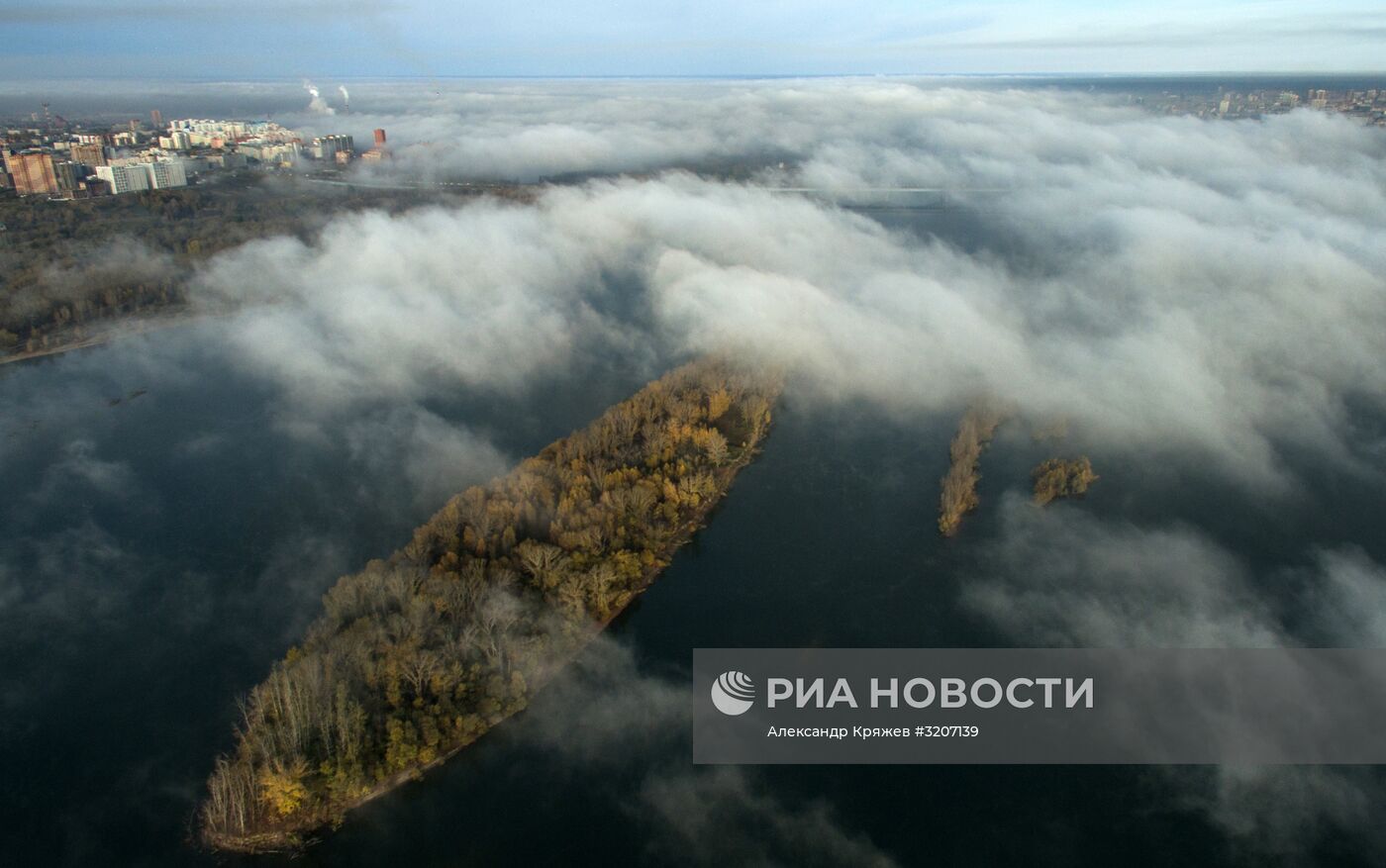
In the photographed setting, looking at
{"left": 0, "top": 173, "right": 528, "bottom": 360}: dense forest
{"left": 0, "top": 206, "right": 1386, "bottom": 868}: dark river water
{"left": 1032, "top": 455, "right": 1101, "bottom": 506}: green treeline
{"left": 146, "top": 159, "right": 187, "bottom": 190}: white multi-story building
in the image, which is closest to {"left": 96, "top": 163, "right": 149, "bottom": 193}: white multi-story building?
{"left": 146, "top": 159, "right": 187, "bottom": 190}: white multi-story building

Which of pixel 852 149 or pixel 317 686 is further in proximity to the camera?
pixel 852 149

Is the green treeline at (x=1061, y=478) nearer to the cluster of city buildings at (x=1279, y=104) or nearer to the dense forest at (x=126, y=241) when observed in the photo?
the cluster of city buildings at (x=1279, y=104)

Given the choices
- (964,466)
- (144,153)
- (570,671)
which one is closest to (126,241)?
(144,153)

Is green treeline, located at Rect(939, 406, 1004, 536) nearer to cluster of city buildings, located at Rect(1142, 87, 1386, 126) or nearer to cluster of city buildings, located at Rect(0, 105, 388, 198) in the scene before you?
cluster of city buildings, located at Rect(1142, 87, 1386, 126)

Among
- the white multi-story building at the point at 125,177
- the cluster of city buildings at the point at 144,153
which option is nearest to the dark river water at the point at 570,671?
the cluster of city buildings at the point at 144,153

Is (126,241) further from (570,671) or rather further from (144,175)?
(570,671)

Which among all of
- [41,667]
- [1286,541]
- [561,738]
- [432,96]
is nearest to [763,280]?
[1286,541]

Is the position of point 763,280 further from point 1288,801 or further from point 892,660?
point 1288,801
